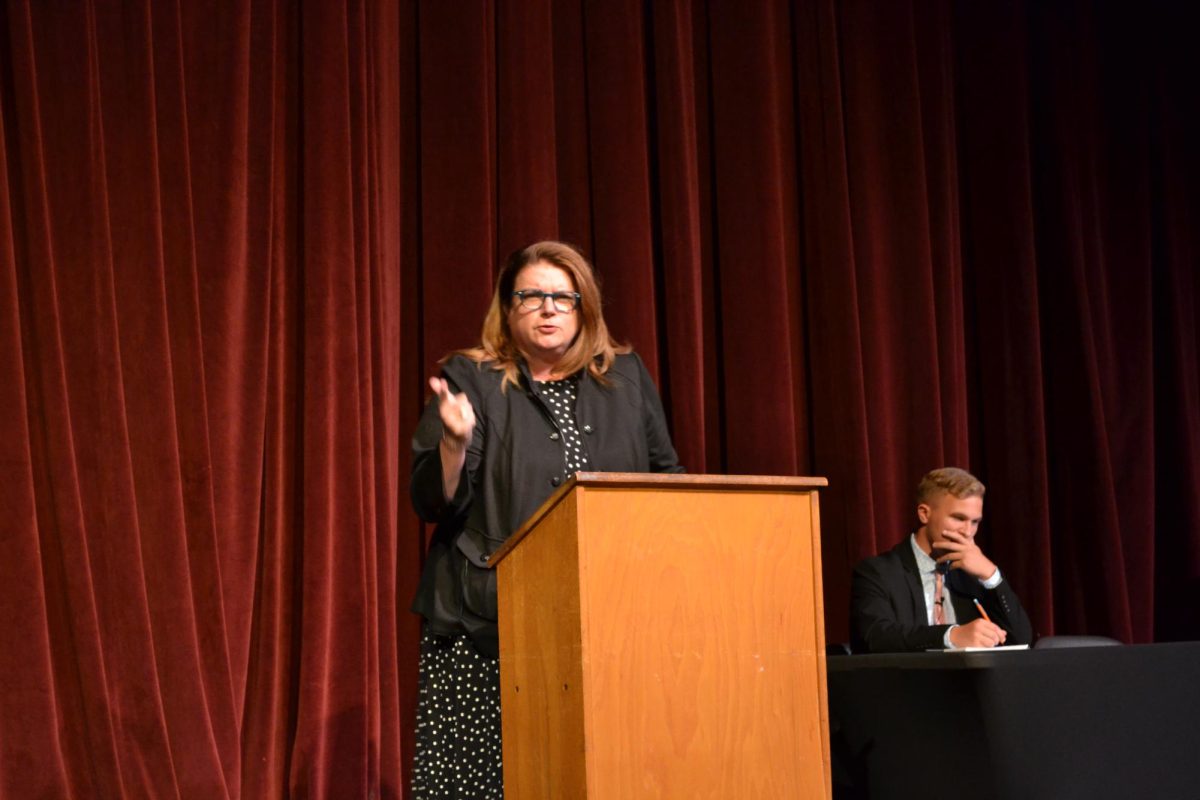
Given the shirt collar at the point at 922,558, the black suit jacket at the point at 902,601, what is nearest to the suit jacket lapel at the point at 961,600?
the black suit jacket at the point at 902,601

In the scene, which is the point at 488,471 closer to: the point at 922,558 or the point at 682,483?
the point at 682,483

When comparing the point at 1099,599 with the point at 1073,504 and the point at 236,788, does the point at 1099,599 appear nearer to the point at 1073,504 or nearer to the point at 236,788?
the point at 1073,504

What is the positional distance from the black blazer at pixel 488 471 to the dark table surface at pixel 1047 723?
0.75 metres

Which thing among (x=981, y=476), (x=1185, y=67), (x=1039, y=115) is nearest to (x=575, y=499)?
(x=981, y=476)

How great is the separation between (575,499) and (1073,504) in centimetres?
334

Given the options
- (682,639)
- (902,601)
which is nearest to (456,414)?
(682,639)

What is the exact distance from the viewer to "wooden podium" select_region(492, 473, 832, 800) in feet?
5.94

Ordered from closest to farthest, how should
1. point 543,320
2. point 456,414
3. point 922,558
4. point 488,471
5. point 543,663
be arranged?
1. point 543,663
2. point 456,414
3. point 488,471
4. point 543,320
5. point 922,558

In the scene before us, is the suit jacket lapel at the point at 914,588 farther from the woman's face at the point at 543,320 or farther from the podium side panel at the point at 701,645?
the podium side panel at the point at 701,645

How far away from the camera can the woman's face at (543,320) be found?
263 cm

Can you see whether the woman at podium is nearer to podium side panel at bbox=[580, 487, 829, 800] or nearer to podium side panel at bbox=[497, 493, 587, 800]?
podium side panel at bbox=[497, 493, 587, 800]

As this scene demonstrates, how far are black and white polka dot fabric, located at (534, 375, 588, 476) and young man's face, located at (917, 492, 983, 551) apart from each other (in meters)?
1.56

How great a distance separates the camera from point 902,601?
3.71 meters

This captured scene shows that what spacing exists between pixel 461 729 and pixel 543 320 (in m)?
0.79
